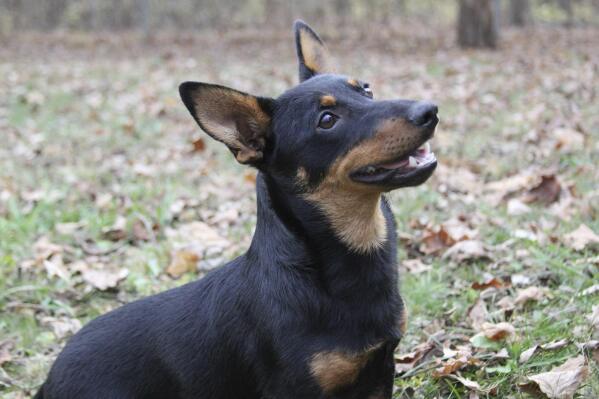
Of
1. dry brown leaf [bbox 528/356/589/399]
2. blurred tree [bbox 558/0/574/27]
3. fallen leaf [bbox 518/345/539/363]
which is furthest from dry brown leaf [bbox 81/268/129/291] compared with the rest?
blurred tree [bbox 558/0/574/27]

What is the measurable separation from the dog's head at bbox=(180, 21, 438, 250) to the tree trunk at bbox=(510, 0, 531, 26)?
2091cm

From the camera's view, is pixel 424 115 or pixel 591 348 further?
pixel 591 348

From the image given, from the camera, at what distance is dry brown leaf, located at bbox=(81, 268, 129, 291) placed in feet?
16.1

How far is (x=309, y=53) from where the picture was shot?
354cm

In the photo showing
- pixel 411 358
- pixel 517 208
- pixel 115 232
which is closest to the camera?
pixel 411 358

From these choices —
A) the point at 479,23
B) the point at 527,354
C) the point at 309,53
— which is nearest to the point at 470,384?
the point at 527,354

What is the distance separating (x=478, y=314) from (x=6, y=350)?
287 cm

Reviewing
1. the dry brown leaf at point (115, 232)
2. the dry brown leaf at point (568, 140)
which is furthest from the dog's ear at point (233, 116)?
the dry brown leaf at point (568, 140)

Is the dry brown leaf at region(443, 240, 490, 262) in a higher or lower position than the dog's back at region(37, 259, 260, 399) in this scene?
lower

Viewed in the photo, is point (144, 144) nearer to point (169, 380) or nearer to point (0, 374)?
point (0, 374)

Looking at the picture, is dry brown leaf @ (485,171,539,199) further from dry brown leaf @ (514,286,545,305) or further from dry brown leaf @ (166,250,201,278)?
dry brown leaf @ (166,250,201,278)

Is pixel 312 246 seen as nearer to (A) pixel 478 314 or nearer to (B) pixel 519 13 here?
(A) pixel 478 314

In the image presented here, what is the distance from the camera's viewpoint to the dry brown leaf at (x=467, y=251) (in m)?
4.63

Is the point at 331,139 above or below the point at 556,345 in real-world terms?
above
